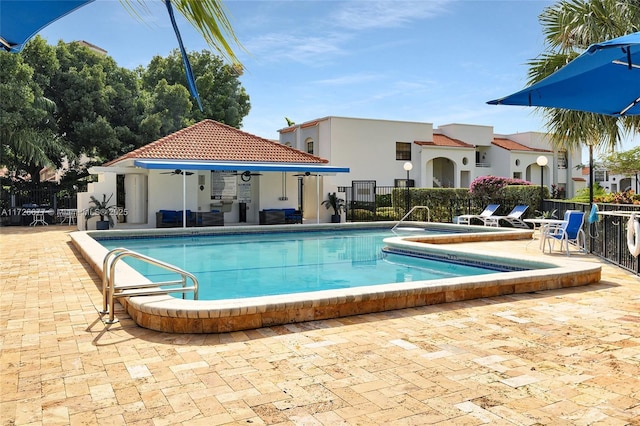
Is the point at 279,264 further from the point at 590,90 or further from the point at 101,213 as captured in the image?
the point at 101,213

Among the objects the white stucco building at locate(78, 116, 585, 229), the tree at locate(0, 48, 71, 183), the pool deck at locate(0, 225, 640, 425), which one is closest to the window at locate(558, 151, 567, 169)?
the white stucco building at locate(78, 116, 585, 229)

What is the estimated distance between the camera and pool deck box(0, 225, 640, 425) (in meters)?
3.56

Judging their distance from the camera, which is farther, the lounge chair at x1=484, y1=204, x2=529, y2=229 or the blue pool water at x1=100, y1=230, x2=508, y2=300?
the lounge chair at x1=484, y1=204, x2=529, y2=229

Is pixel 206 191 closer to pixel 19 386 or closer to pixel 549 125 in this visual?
pixel 549 125

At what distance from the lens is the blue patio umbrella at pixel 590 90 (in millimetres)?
5797

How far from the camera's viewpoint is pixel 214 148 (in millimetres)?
24234

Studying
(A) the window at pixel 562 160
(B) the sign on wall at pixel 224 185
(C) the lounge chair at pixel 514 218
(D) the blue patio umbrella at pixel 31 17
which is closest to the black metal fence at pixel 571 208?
(C) the lounge chair at pixel 514 218

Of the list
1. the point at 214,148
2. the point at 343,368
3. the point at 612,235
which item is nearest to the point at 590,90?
the point at 343,368

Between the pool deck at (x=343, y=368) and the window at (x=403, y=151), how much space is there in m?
33.3

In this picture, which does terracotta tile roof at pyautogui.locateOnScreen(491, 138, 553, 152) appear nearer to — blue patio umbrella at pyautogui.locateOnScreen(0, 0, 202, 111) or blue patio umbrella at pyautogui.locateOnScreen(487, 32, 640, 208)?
blue patio umbrella at pyautogui.locateOnScreen(487, 32, 640, 208)

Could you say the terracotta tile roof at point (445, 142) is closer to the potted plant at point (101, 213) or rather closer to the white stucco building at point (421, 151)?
the white stucco building at point (421, 151)

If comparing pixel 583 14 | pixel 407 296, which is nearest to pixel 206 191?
pixel 583 14

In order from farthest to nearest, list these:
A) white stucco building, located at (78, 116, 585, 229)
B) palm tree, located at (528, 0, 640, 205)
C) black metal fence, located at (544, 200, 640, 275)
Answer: white stucco building, located at (78, 116, 585, 229) < palm tree, located at (528, 0, 640, 205) < black metal fence, located at (544, 200, 640, 275)

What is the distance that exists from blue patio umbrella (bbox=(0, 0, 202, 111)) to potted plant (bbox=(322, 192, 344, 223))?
2276 centimetres
